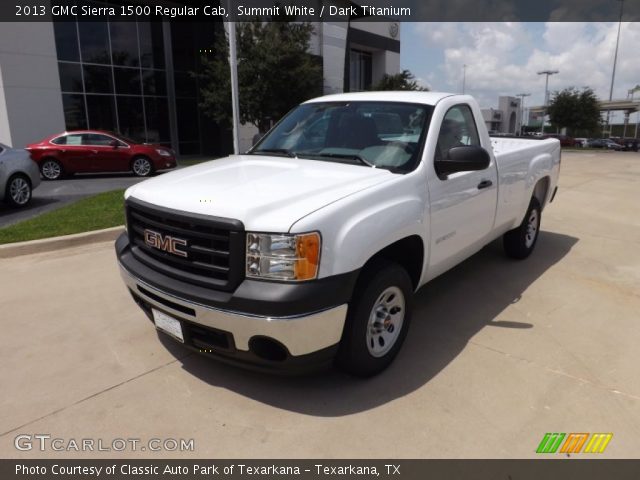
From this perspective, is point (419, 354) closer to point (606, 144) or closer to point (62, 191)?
point (62, 191)

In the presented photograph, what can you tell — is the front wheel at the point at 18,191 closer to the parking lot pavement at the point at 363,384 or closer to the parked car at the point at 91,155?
the parking lot pavement at the point at 363,384

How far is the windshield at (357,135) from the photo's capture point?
3.70 m

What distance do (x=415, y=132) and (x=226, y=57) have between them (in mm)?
19520

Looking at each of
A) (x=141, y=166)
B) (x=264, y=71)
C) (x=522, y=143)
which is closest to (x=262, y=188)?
(x=522, y=143)

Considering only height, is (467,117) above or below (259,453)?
above

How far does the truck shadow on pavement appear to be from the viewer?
10.3 ft

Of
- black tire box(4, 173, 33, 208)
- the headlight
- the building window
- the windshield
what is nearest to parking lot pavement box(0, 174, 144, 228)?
black tire box(4, 173, 33, 208)

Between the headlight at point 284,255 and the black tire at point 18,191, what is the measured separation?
27.1ft

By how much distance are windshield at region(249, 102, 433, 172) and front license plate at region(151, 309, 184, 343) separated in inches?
65.4

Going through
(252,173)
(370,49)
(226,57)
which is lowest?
(252,173)

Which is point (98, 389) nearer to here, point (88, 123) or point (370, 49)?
point (88, 123)

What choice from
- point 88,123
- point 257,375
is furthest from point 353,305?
point 88,123

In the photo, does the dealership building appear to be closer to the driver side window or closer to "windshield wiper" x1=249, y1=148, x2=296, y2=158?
"windshield wiper" x1=249, y1=148, x2=296, y2=158

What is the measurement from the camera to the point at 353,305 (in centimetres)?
300
